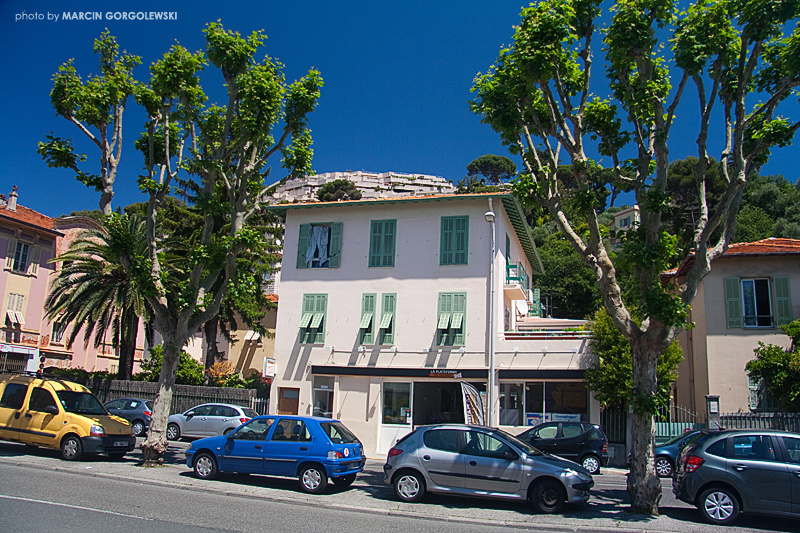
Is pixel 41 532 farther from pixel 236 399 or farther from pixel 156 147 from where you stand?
pixel 236 399

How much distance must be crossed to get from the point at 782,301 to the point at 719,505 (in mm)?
15173

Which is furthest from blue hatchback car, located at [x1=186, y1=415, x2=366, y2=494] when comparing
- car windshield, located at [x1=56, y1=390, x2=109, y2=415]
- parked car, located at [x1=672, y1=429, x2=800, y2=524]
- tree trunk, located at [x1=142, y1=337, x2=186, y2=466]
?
parked car, located at [x1=672, y1=429, x2=800, y2=524]

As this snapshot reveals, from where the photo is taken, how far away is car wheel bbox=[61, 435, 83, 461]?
1453 cm

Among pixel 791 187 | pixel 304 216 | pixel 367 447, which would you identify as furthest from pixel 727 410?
pixel 791 187

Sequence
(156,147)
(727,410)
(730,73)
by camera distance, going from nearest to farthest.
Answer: (730,73) < (156,147) < (727,410)

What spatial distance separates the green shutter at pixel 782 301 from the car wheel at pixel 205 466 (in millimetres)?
20114

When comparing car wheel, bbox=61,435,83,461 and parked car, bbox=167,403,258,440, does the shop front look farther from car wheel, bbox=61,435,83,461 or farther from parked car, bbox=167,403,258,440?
car wheel, bbox=61,435,83,461

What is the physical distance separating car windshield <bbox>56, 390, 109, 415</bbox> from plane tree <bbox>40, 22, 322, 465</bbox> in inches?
78.8

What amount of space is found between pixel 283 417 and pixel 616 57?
982cm

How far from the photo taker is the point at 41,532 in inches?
303

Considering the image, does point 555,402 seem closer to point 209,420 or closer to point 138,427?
point 209,420

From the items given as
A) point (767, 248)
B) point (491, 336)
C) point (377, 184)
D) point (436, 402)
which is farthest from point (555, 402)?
point (377, 184)

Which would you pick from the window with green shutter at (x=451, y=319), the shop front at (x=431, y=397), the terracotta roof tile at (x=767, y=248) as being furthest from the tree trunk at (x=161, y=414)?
the terracotta roof tile at (x=767, y=248)

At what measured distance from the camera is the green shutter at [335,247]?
2519 centimetres
